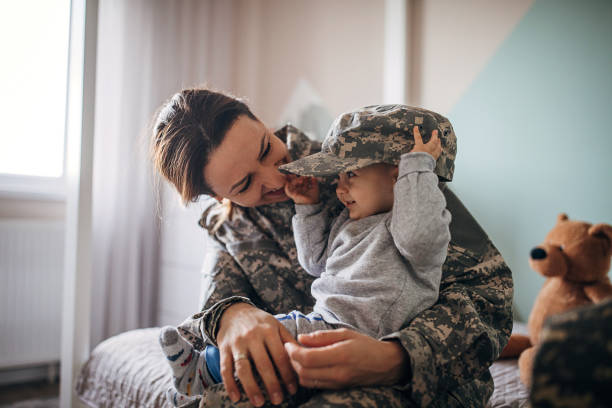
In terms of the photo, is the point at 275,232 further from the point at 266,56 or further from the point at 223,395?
the point at 266,56

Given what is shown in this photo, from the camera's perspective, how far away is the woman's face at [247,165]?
3.29 feet

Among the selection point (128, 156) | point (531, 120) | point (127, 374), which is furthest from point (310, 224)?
point (128, 156)

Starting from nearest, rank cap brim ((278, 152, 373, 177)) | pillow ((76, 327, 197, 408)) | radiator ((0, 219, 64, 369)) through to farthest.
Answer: cap brim ((278, 152, 373, 177))
pillow ((76, 327, 197, 408))
radiator ((0, 219, 64, 369))

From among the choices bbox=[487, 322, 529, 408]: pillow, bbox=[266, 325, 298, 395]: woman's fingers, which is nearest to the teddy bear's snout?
bbox=[487, 322, 529, 408]: pillow

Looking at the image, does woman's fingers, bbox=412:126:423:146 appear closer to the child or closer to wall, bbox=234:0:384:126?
the child

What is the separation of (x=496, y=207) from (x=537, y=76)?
0.56m

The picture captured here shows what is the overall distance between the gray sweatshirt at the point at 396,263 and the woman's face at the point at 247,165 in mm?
276

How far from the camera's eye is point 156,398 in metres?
1.17

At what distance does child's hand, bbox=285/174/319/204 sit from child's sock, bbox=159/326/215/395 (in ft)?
1.29

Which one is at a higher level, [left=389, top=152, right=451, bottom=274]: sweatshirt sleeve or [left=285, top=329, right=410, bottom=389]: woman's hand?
[left=389, top=152, right=451, bottom=274]: sweatshirt sleeve

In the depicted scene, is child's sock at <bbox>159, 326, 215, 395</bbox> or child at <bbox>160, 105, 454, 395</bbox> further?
child's sock at <bbox>159, 326, 215, 395</bbox>

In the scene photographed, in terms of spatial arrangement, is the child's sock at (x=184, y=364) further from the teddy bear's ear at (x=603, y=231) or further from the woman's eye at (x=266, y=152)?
the teddy bear's ear at (x=603, y=231)

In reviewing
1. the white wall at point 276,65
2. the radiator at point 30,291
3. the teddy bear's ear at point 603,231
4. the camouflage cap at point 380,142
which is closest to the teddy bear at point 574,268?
the teddy bear's ear at point 603,231

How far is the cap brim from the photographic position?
84 cm
